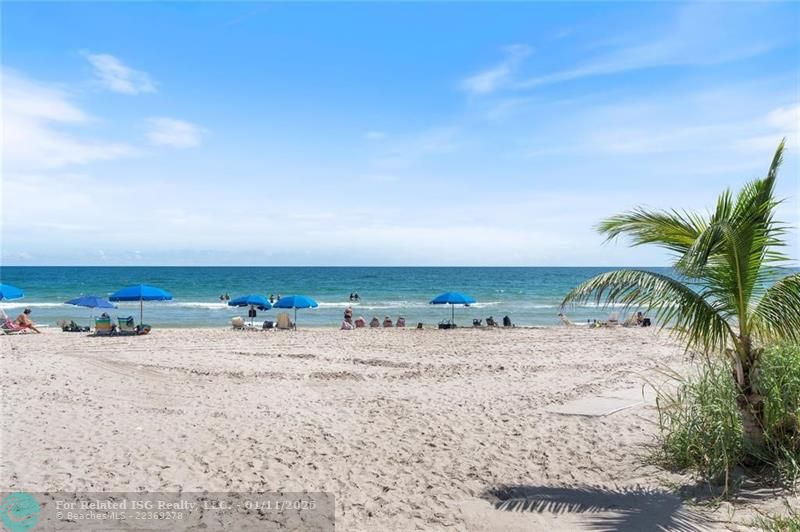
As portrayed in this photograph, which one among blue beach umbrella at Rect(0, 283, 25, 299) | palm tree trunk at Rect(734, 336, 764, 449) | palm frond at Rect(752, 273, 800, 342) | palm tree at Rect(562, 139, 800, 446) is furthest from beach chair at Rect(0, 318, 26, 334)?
palm frond at Rect(752, 273, 800, 342)

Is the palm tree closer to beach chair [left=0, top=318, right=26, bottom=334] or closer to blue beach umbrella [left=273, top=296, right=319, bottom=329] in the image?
blue beach umbrella [left=273, top=296, right=319, bottom=329]

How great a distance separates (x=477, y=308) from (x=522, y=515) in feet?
114

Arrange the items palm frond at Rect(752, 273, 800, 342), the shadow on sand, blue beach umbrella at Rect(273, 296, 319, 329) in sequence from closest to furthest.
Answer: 1. the shadow on sand
2. palm frond at Rect(752, 273, 800, 342)
3. blue beach umbrella at Rect(273, 296, 319, 329)

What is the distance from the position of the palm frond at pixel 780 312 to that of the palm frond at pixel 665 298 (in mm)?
343

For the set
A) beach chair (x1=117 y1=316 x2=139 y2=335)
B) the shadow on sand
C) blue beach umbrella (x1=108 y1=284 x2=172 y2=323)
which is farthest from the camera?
beach chair (x1=117 y1=316 x2=139 y2=335)

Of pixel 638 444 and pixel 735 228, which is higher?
pixel 735 228

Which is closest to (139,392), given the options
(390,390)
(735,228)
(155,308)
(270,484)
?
(390,390)

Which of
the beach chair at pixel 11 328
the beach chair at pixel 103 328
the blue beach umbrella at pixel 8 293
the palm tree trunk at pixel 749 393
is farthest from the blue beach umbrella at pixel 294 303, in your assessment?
the palm tree trunk at pixel 749 393

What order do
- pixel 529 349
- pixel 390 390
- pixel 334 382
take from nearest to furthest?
pixel 390 390 → pixel 334 382 → pixel 529 349

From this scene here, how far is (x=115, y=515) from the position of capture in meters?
5.05

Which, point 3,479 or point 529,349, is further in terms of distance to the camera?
point 529,349

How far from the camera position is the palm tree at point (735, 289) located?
5.21 meters

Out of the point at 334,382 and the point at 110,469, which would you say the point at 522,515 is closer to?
the point at 110,469

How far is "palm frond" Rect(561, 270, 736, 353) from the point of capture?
17.3ft
